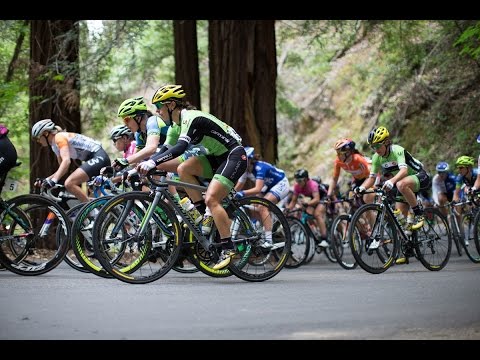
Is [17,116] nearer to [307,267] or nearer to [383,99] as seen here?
[307,267]

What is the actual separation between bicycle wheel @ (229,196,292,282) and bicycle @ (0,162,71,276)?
7.06 feet

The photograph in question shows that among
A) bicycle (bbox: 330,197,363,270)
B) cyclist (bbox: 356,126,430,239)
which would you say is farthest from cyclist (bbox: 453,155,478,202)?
cyclist (bbox: 356,126,430,239)

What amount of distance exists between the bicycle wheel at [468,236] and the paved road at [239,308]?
3.49 metres

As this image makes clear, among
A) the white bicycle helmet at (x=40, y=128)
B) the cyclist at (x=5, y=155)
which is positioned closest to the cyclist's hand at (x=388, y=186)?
the white bicycle helmet at (x=40, y=128)

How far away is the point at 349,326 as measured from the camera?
286 inches

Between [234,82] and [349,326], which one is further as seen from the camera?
[234,82]

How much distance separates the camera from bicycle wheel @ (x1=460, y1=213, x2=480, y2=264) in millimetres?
15117

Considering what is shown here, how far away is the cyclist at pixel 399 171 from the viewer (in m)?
13.5

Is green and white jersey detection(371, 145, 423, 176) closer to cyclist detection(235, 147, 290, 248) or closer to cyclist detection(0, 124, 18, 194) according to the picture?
cyclist detection(235, 147, 290, 248)

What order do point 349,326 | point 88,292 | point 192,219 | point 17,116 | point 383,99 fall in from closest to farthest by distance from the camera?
point 349,326
point 88,292
point 192,219
point 17,116
point 383,99

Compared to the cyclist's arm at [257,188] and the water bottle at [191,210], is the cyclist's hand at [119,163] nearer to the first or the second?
the water bottle at [191,210]

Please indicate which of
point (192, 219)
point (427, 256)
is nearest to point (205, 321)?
point (192, 219)
